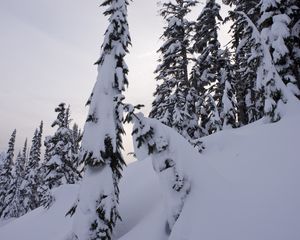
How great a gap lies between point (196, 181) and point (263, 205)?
2.42 m

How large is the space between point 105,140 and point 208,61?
16595mm

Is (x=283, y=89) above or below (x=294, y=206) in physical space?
above

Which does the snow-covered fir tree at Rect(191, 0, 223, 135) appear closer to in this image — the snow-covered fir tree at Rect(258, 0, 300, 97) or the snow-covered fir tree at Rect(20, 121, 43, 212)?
the snow-covered fir tree at Rect(258, 0, 300, 97)

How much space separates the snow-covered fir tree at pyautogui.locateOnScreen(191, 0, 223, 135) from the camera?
25078mm

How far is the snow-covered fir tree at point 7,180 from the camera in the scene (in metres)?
55.1

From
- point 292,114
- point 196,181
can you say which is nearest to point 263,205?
point 196,181

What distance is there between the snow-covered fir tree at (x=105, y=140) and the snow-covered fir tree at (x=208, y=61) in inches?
529

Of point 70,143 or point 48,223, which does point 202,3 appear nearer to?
point 70,143

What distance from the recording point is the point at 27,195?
175 ft

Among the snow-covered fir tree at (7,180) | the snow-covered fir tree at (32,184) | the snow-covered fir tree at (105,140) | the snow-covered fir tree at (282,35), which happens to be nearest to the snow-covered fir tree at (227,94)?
the snow-covered fir tree at (282,35)

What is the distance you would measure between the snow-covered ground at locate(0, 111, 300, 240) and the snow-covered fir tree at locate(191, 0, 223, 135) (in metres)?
8.37

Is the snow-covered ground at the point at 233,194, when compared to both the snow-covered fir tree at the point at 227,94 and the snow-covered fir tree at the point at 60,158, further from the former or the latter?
the snow-covered fir tree at the point at 60,158

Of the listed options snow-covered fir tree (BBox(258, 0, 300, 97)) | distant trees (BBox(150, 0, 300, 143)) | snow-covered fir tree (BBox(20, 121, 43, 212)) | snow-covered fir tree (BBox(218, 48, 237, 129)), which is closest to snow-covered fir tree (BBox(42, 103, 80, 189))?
distant trees (BBox(150, 0, 300, 143))

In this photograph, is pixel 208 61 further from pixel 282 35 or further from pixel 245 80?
pixel 282 35
